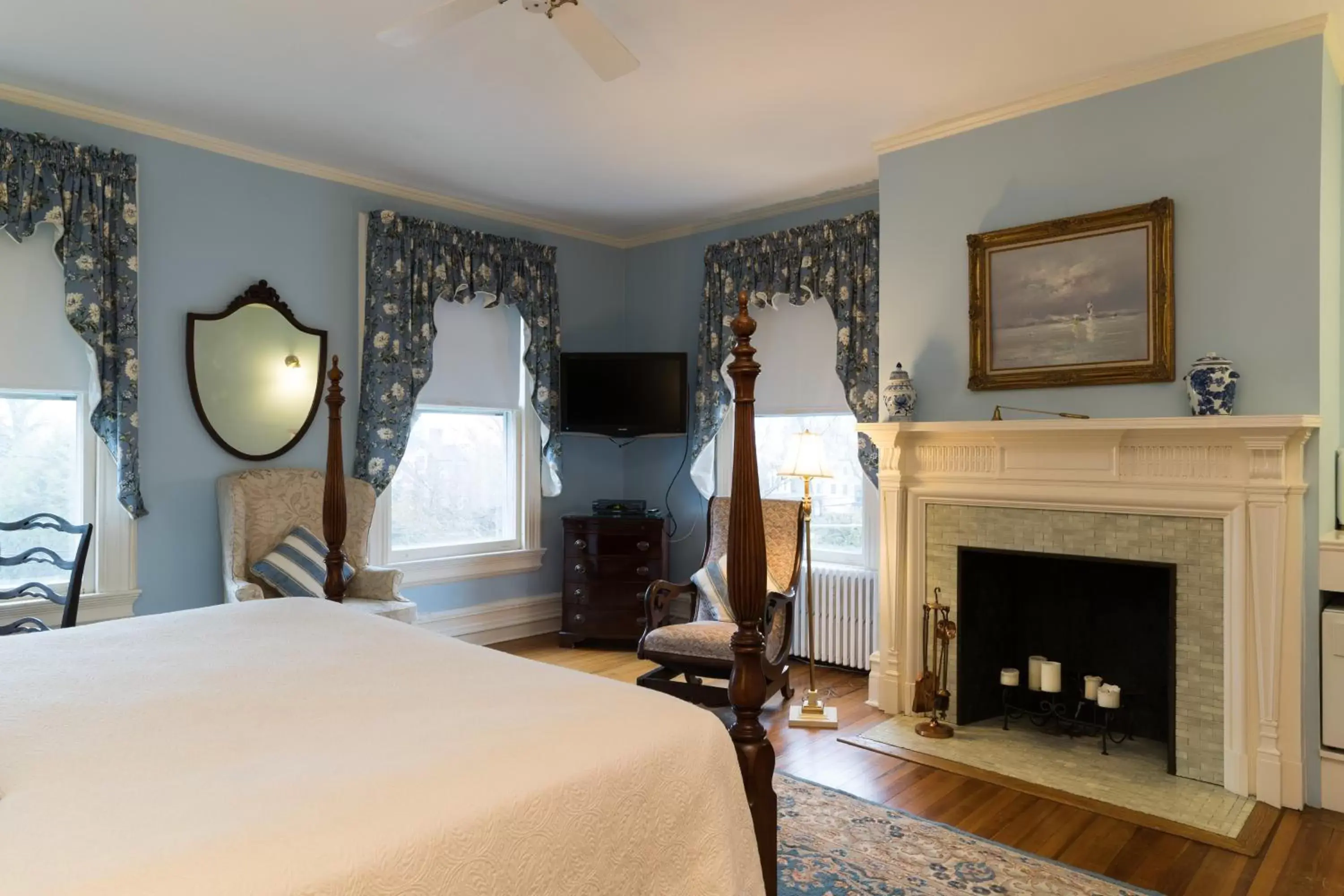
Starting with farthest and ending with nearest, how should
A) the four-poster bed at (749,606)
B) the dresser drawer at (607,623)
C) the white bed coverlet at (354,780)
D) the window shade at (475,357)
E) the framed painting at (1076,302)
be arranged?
the dresser drawer at (607,623) < the window shade at (475,357) < the framed painting at (1076,302) < the four-poster bed at (749,606) < the white bed coverlet at (354,780)

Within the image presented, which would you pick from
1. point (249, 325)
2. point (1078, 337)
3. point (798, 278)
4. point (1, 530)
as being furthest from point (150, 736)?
point (798, 278)

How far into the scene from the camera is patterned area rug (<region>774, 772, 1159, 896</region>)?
2398 mm

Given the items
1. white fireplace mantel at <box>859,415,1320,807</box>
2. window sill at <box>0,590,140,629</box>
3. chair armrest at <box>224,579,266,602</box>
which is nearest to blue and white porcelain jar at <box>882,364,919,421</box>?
white fireplace mantel at <box>859,415,1320,807</box>

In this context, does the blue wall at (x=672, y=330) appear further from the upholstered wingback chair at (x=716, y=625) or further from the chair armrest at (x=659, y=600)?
the chair armrest at (x=659, y=600)

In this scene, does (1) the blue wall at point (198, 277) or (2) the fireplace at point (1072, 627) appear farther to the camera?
(1) the blue wall at point (198, 277)

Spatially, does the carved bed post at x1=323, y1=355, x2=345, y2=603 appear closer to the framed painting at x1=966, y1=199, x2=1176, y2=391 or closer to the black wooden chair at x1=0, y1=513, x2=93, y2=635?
the black wooden chair at x1=0, y1=513, x2=93, y2=635

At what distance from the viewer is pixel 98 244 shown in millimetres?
3668

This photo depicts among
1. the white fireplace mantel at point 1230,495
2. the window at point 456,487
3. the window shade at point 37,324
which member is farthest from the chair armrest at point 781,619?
the window shade at point 37,324

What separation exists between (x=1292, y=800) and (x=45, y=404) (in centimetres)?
515

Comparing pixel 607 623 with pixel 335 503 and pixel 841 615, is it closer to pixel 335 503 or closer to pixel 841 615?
pixel 841 615

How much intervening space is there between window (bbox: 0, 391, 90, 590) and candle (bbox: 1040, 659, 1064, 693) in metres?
4.25

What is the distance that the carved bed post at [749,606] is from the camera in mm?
1955

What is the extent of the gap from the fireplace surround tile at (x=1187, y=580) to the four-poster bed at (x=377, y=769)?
6.67 feet

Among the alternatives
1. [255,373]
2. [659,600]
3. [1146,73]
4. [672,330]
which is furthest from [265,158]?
[1146,73]
